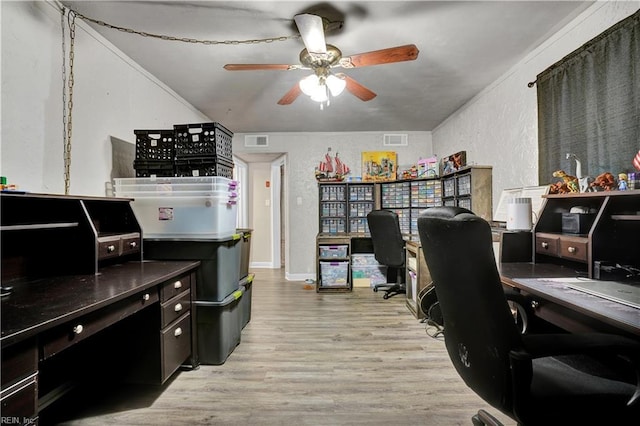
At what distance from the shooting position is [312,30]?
1.80m

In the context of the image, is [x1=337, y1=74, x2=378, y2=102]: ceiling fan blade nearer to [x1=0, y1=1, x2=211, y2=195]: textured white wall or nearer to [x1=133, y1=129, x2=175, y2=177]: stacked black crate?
[x1=133, y1=129, x2=175, y2=177]: stacked black crate

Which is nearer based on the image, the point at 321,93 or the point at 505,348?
the point at 505,348

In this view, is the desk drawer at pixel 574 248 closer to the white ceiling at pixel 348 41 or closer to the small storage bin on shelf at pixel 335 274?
the white ceiling at pixel 348 41

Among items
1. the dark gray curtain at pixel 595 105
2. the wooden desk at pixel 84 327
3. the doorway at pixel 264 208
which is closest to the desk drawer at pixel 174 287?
the wooden desk at pixel 84 327

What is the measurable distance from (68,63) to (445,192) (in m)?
4.06

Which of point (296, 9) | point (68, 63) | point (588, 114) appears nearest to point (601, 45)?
point (588, 114)

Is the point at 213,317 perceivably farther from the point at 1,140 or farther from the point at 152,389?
the point at 1,140

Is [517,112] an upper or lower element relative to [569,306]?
upper

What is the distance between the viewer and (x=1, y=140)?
1.58m

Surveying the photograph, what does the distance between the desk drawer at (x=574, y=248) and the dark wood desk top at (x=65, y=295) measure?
7.35 ft

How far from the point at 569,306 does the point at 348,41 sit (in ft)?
7.23

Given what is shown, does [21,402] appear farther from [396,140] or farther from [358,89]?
[396,140]

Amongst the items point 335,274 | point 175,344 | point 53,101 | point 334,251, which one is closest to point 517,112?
point 334,251

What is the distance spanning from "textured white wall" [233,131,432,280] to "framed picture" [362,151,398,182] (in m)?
0.08
